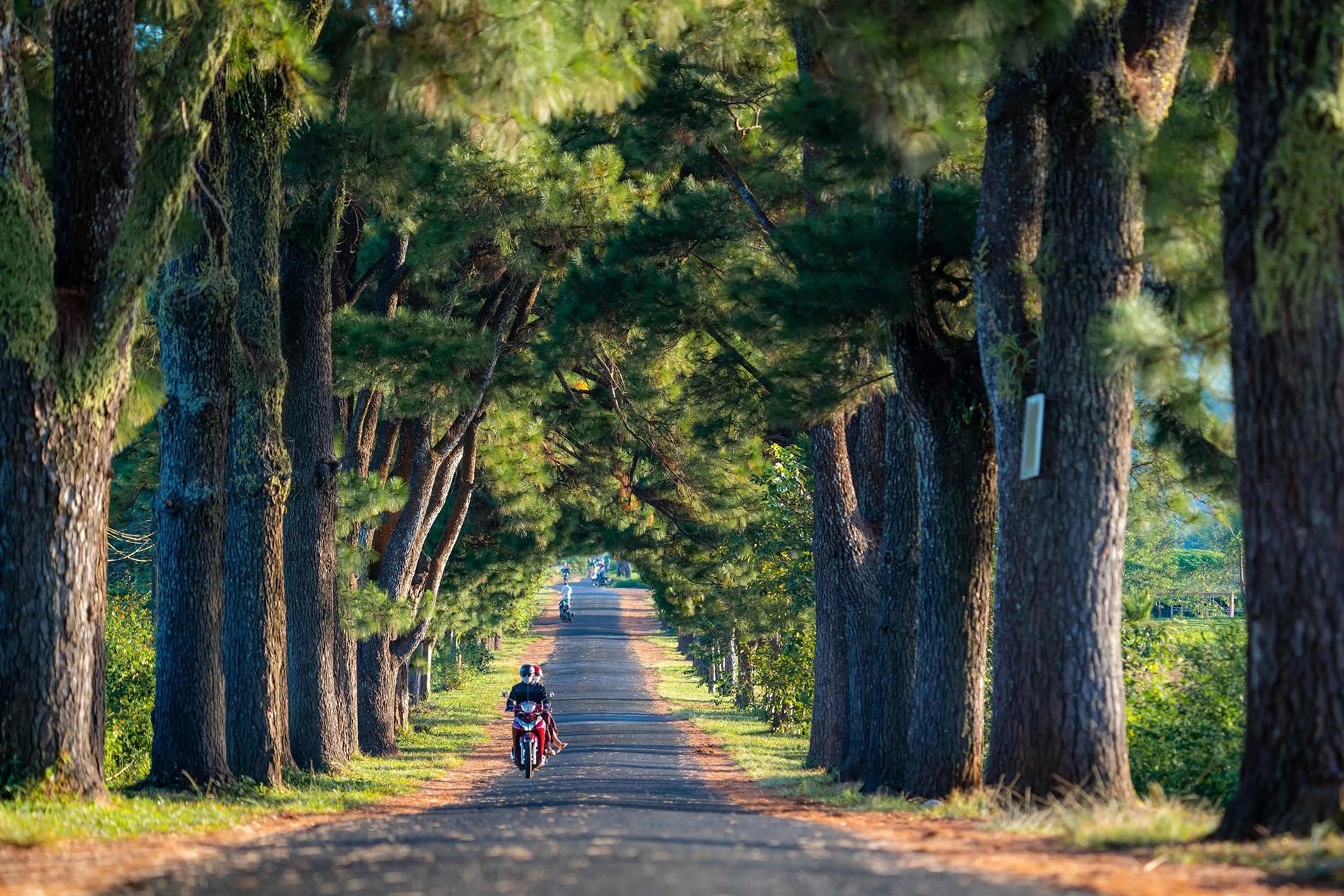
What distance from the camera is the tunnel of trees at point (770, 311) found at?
8.13m

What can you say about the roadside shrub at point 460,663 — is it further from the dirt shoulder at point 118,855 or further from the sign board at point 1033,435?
the sign board at point 1033,435

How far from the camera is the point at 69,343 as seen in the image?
35.8ft

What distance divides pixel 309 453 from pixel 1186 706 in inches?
411

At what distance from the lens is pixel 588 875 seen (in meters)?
6.93

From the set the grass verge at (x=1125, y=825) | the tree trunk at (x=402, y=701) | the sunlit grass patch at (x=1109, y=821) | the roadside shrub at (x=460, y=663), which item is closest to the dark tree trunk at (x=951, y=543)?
the grass verge at (x=1125, y=825)

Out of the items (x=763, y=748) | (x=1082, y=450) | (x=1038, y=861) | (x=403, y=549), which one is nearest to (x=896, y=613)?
(x=1082, y=450)

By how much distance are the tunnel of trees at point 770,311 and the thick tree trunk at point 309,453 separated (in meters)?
0.05

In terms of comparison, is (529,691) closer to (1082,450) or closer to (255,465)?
(255,465)

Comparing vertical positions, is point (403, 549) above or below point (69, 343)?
below

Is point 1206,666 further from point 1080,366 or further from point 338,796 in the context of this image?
point 338,796

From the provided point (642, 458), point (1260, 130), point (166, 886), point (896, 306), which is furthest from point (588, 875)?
point (642, 458)

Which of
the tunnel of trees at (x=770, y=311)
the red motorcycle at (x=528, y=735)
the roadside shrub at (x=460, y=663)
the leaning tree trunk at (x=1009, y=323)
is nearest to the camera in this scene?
the tunnel of trees at (x=770, y=311)

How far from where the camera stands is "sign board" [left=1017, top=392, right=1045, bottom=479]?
11.2m

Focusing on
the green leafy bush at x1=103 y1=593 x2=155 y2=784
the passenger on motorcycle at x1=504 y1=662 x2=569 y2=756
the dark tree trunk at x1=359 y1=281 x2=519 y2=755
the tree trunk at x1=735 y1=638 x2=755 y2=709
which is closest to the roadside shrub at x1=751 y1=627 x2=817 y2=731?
the tree trunk at x1=735 y1=638 x2=755 y2=709
